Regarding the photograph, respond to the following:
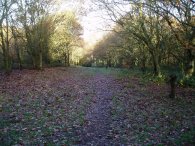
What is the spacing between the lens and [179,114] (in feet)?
43.3

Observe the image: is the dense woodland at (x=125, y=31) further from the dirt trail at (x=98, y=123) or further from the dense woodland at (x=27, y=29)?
the dirt trail at (x=98, y=123)

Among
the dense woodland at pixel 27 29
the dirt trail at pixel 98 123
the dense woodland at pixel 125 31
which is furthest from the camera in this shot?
the dense woodland at pixel 27 29

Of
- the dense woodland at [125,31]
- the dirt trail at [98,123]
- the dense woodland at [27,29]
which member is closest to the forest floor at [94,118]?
the dirt trail at [98,123]

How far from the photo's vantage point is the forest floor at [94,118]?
30.5 ft

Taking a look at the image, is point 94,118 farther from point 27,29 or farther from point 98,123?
point 27,29

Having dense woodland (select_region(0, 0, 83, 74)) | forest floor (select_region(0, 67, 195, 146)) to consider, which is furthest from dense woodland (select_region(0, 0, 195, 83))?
forest floor (select_region(0, 67, 195, 146))

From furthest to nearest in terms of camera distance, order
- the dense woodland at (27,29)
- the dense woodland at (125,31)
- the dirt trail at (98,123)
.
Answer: the dense woodland at (27,29), the dense woodland at (125,31), the dirt trail at (98,123)

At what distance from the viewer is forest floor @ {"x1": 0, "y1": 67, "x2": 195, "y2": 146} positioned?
929cm

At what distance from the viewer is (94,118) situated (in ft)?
39.2

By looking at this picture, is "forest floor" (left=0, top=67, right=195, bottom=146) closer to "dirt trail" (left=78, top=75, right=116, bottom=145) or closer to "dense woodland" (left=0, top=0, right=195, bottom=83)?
"dirt trail" (left=78, top=75, right=116, bottom=145)

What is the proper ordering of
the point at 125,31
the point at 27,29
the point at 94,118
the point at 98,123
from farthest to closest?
the point at 27,29, the point at 125,31, the point at 94,118, the point at 98,123

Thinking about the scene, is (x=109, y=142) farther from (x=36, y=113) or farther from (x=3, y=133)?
(x=36, y=113)

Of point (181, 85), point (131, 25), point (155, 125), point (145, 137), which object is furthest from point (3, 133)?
point (131, 25)

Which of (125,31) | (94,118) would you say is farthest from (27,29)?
(94,118)
